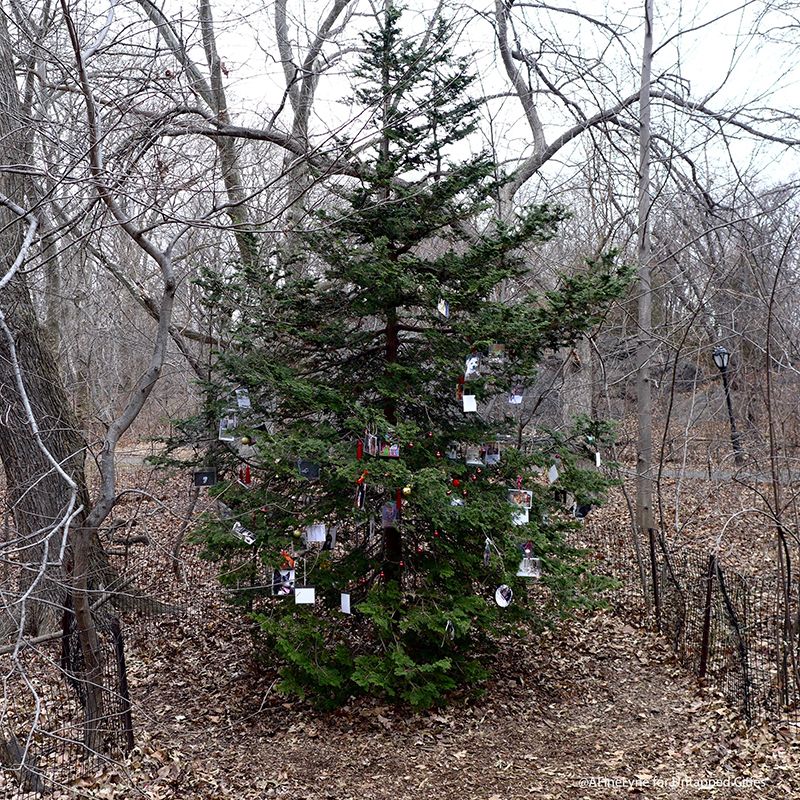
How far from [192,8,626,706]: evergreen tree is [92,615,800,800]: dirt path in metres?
0.33

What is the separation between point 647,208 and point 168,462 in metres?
5.53

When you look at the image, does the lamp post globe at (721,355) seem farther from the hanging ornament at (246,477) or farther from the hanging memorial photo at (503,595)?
the hanging ornament at (246,477)

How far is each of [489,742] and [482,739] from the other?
6 centimetres

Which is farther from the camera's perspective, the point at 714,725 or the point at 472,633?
the point at 472,633

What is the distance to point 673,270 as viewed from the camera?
1154 centimetres

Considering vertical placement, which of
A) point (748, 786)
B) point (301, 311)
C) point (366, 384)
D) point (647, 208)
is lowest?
point (748, 786)

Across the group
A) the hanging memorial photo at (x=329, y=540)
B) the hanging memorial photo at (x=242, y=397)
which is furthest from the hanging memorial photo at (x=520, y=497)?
the hanging memorial photo at (x=242, y=397)

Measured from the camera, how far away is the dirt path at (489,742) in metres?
4.47

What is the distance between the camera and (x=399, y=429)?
4.92 m

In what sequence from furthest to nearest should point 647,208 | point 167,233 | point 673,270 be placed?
point 673,270 < point 167,233 < point 647,208

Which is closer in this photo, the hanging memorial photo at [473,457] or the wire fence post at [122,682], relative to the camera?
the wire fence post at [122,682]

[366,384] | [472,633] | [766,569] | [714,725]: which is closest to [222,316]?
[366,384]

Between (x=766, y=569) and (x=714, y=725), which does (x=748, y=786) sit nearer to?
(x=714, y=725)

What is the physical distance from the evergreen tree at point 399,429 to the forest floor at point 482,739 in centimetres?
33
